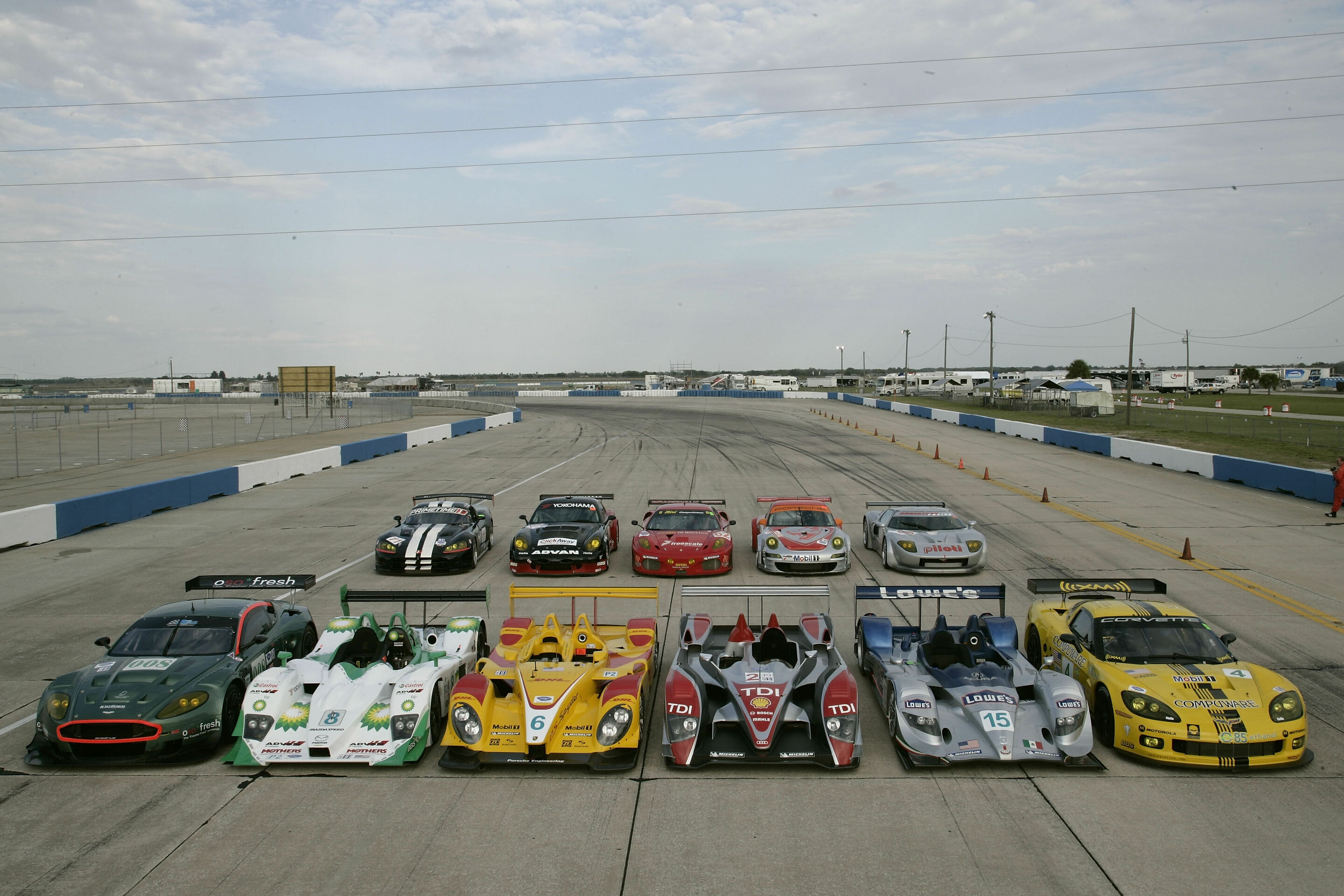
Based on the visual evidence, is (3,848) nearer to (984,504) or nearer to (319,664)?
(319,664)

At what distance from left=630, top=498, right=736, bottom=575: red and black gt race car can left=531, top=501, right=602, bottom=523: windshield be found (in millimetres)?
1345

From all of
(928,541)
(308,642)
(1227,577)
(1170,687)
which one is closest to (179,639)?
(308,642)

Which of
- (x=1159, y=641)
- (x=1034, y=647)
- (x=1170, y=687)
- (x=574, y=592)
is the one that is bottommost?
(x=1034, y=647)

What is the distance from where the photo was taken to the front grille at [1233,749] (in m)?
8.29

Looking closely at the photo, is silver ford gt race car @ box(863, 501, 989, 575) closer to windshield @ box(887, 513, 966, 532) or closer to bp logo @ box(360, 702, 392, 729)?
windshield @ box(887, 513, 966, 532)

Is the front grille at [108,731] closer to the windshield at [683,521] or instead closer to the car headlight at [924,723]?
the car headlight at [924,723]

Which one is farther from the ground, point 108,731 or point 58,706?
point 58,706

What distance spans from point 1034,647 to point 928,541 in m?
5.51

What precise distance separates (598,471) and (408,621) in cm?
2032

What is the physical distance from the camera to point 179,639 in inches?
393

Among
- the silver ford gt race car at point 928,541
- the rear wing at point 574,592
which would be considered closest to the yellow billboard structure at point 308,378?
the silver ford gt race car at point 928,541

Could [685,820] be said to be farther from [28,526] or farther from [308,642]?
[28,526]

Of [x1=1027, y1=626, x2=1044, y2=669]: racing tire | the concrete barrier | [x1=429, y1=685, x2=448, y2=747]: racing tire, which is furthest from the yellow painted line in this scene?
the concrete barrier

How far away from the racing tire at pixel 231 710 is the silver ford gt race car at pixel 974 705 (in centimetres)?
669
